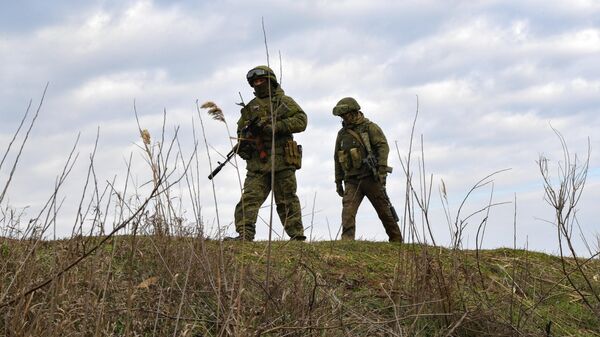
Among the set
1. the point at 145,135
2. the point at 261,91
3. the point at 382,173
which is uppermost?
the point at 261,91

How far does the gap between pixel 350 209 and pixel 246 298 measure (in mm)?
5269

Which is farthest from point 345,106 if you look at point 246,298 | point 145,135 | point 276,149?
point 145,135

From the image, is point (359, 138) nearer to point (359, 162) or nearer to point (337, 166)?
point (359, 162)

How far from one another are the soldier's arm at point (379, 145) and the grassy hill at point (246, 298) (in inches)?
115

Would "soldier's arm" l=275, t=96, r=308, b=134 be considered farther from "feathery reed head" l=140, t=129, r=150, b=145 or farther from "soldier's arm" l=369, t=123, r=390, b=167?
"feathery reed head" l=140, t=129, r=150, b=145

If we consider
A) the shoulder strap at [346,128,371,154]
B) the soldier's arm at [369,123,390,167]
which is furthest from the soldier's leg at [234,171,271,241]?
the soldier's arm at [369,123,390,167]

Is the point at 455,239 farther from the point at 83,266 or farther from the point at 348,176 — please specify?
the point at 348,176

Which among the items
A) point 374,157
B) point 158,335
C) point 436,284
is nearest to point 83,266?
point 158,335

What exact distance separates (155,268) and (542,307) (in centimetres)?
269

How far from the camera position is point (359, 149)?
28.5 ft

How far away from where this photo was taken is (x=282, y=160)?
25.4ft

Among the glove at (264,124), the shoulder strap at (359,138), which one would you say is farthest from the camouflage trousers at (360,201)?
the glove at (264,124)

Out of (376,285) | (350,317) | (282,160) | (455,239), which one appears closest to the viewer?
(350,317)

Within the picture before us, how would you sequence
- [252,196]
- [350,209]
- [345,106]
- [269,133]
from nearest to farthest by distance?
[269,133] → [252,196] → [345,106] → [350,209]
